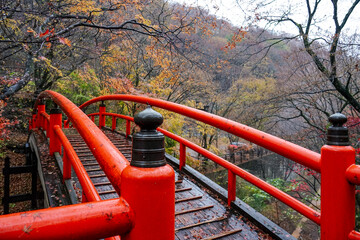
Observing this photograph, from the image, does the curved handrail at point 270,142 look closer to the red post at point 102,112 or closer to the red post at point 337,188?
the red post at point 337,188

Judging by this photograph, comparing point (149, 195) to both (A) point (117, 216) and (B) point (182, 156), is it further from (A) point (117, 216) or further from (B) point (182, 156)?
(B) point (182, 156)

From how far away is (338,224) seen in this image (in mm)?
1101

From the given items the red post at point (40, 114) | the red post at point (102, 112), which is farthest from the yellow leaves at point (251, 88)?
the red post at point (40, 114)

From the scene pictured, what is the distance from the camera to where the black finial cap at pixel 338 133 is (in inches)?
44.4

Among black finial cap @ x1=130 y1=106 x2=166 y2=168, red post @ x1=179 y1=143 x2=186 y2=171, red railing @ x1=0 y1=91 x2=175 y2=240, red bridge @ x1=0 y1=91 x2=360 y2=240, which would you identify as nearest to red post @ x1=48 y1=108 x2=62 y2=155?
red bridge @ x1=0 y1=91 x2=360 y2=240

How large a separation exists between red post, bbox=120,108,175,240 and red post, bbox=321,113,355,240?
2.77ft

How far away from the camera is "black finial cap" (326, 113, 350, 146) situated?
1.13m

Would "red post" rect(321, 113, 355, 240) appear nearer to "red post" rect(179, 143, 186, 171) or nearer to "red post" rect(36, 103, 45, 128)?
"red post" rect(179, 143, 186, 171)

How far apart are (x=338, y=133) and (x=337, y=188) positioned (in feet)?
0.87

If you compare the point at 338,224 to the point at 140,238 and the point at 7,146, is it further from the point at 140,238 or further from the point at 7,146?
the point at 7,146

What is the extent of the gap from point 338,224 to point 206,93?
1440cm

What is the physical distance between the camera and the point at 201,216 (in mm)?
2744

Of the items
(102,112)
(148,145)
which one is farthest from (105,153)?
(102,112)

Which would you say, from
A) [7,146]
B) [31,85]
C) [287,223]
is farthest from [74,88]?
[287,223]
